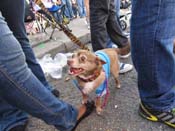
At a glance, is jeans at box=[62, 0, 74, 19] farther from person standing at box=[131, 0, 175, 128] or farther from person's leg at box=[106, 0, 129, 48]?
person standing at box=[131, 0, 175, 128]

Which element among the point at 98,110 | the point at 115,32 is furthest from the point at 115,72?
the point at 115,32

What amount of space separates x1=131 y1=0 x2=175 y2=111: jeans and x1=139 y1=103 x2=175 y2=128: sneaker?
0.11 ft

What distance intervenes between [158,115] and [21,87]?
0.95m

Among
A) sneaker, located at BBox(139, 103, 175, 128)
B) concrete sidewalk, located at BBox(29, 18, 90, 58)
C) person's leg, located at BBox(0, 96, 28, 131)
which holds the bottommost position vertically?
concrete sidewalk, located at BBox(29, 18, 90, 58)

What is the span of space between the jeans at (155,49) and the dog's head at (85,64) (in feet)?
1.18

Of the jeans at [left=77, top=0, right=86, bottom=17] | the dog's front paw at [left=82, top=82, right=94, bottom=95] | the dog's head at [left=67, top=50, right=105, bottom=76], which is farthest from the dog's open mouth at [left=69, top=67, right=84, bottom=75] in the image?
the jeans at [left=77, top=0, right=86, bottom=17]

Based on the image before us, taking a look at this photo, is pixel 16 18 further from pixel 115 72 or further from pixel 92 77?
pixel 115 72

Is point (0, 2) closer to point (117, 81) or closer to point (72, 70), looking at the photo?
point (72, 70)

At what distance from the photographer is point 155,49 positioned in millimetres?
1667

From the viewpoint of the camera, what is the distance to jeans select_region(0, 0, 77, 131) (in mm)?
1342

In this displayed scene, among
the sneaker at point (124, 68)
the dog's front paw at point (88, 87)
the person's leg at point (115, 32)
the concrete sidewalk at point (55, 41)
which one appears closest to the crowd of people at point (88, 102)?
the dog's front paw at point (88, 87)

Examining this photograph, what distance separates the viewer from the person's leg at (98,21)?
101 inches

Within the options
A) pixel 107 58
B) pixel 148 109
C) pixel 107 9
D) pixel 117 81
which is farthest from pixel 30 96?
pixel 107 9

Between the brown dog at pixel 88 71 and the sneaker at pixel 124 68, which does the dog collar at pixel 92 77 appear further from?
the sneaker at pixel 124 68
